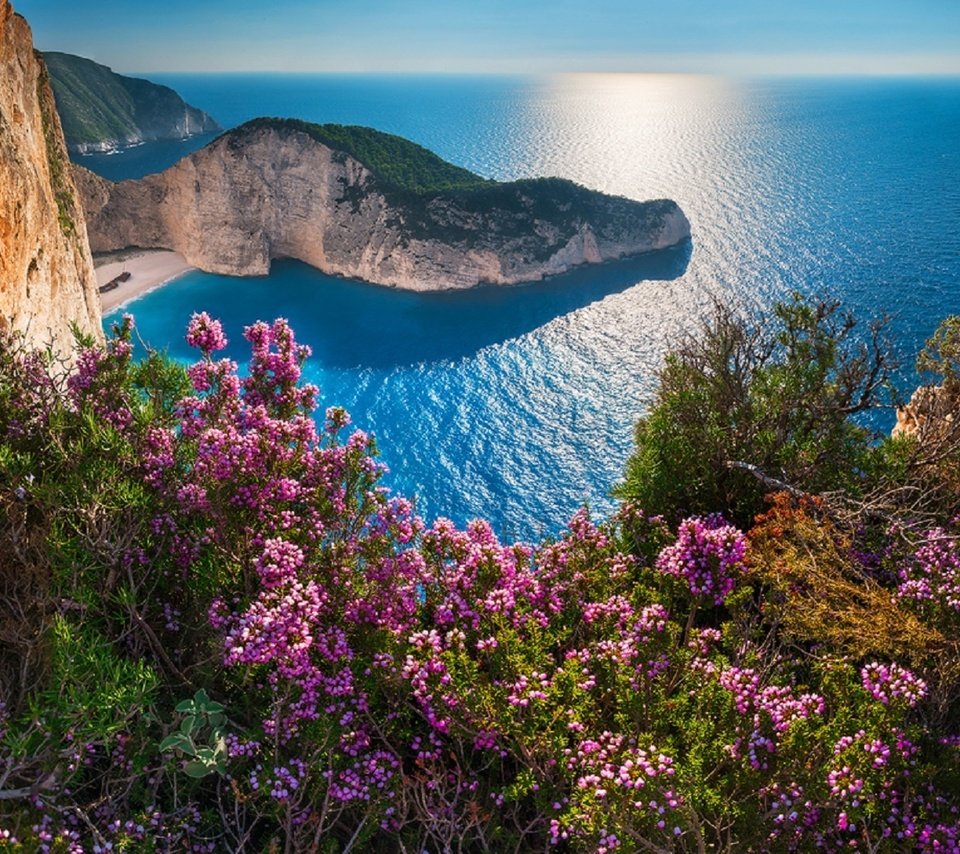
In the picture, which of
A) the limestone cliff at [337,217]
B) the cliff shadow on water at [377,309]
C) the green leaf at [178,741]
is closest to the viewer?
the green leaf at [178,741]

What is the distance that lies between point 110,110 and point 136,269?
117 m

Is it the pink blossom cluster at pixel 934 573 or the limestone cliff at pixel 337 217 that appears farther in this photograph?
the limestone cliff at pixel 337 217

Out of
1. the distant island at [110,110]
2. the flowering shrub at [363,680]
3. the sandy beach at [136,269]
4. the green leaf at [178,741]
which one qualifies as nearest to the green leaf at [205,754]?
the flowering shrub at [363,680]

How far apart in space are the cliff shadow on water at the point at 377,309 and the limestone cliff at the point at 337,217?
86.4 inches

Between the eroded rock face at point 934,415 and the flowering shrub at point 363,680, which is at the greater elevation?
the eroded rock face at point 934,415

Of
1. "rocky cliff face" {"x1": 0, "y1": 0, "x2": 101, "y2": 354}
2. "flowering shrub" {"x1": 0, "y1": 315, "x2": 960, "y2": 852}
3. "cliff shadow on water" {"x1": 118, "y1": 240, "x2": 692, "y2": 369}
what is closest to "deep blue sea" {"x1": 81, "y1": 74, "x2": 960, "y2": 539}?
"cliff shadow on water" {"x1": 118, "y1": 240, "x2": 692, "y2": 369}

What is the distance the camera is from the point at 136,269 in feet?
245

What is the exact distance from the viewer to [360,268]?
246ft

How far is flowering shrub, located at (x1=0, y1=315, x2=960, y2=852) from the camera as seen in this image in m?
7.35

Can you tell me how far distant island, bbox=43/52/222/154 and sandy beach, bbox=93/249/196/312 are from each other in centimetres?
8512

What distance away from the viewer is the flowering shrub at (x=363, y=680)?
735cm

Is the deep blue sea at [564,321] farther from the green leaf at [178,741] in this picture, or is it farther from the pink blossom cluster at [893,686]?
the green leaf at [178,741]

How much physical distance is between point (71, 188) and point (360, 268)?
47.0 meters

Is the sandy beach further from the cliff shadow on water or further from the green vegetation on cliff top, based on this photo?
the green vegetation on cliff top
